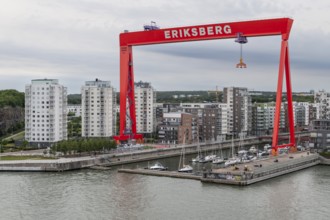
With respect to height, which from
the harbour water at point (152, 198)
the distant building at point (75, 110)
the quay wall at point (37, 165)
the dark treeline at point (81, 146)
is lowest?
the harbour water at point (152, 198)

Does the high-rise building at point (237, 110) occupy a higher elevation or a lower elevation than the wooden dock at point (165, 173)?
higher

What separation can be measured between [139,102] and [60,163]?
1372 cm

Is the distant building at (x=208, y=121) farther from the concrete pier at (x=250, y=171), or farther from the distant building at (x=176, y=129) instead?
the concrete pier at (x=250, y=171)

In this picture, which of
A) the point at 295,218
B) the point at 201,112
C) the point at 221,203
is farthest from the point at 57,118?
the point at 295,218

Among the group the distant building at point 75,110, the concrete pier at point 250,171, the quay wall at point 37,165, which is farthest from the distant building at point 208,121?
the distant building at point 75,110

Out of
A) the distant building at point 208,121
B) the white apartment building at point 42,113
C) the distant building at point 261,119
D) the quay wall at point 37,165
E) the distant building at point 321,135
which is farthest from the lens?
the distant building at point 261,119

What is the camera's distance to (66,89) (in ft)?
85.0

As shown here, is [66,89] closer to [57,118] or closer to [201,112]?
[57,118]

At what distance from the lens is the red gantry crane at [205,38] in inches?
752

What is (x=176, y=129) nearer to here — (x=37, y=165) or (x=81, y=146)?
(x=81, y=146)

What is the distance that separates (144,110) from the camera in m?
31.1

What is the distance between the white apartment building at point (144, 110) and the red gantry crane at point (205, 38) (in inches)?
238

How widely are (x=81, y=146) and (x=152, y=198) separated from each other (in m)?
8.30

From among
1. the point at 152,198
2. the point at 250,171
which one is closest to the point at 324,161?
the point at 250,171
